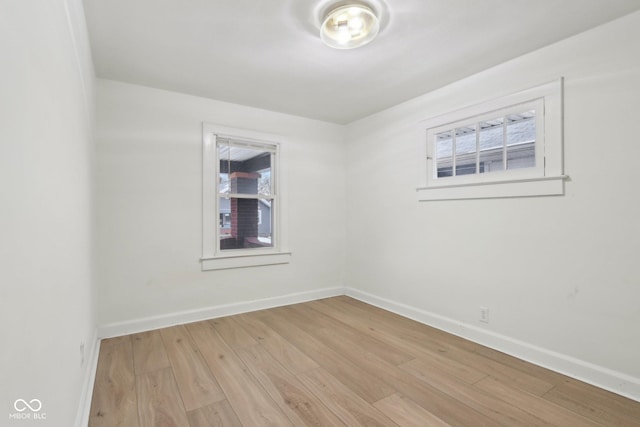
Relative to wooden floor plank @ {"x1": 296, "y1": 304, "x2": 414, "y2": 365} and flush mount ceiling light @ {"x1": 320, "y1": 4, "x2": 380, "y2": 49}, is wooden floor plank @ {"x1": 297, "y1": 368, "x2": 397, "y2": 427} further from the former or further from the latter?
flush mount ceiling light @ {"x1": 320, "y1": 4, "x2": 380, "y2": 49}

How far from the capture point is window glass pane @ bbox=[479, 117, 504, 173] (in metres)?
2.75

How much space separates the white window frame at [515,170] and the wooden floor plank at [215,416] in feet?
8.41

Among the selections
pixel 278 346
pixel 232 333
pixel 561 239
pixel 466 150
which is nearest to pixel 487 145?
pixel 466 150

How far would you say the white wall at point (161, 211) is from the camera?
2980 millimetres

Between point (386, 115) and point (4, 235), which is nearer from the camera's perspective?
point (4, 235)

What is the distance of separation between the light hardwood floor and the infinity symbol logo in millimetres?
1070

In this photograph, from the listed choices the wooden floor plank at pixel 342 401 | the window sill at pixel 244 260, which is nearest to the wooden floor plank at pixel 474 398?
the wooden floor plank at pixel 342 401

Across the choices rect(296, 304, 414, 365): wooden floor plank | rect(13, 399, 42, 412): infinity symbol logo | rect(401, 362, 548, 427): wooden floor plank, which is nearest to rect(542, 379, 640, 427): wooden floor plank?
rect(401, 362, 548, 427): wooden floor plank

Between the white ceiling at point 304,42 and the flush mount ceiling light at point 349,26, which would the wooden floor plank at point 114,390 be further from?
the flush mount ceiling light at point 349,26

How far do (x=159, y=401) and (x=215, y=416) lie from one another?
423 millimetres

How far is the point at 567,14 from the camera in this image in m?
2.04

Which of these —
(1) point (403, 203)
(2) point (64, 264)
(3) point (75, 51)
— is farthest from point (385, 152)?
(2) point (64, 264)

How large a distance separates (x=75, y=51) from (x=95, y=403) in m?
2.07

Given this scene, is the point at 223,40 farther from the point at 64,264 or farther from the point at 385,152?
the point at 385,152
